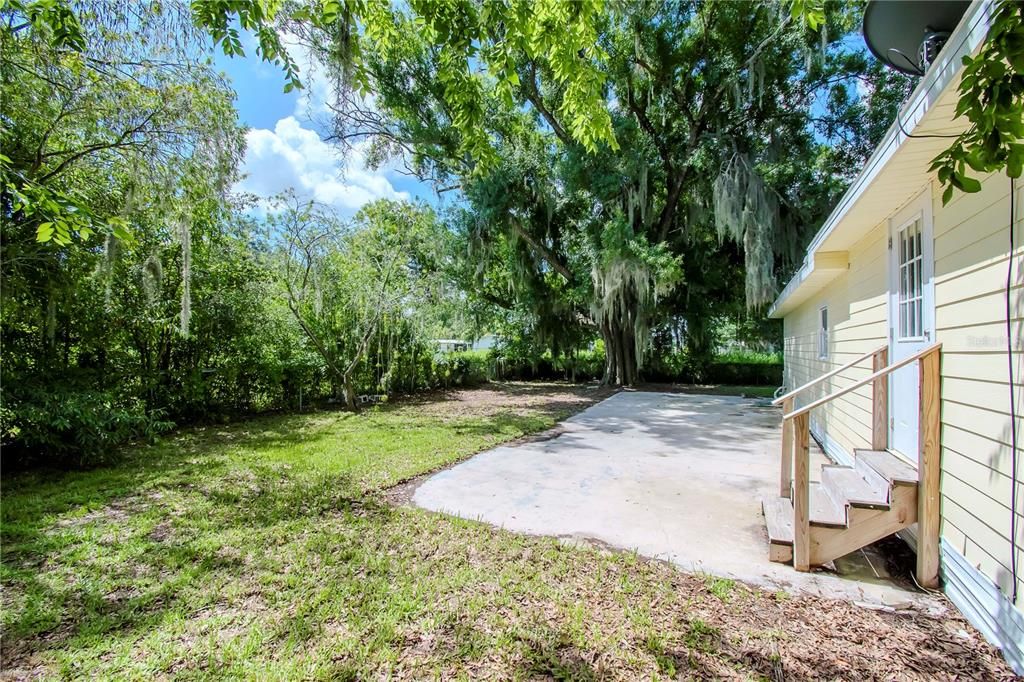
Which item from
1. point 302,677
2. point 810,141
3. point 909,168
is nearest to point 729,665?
point 302,677

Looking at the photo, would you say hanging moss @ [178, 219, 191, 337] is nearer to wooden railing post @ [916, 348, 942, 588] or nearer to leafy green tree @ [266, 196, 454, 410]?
leafy green tree @ [266, 196, 454, 410]

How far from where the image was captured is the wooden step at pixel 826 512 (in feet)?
8.11

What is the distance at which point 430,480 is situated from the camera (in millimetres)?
4273

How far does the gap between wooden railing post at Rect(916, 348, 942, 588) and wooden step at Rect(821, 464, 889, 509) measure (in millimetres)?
182

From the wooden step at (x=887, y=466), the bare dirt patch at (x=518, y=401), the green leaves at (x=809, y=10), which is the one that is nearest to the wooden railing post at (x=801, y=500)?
the wooden step at (x=887, y=466)

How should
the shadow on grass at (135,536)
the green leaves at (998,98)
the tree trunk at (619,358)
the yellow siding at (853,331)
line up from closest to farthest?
the green leaves at (998,98)
the shadow on grass at (135,536)
the yellow siding at (853,331)
the tree trunk at (619,358)

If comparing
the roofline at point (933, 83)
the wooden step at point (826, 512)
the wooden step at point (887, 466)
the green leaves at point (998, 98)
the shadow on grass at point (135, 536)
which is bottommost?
the shadow on grass at point (135, 536)

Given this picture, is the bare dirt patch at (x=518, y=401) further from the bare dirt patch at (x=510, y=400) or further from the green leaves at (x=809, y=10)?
the green leaves at (x=809, y=10)

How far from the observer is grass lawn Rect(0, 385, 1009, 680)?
180 centimetres

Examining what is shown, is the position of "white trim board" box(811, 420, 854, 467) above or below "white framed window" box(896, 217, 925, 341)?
below

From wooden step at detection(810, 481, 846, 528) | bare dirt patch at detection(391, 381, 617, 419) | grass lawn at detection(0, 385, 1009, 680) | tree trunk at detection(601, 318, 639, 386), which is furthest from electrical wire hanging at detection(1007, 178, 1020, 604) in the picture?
tree trunk at detection(601, 318, 639, 386)

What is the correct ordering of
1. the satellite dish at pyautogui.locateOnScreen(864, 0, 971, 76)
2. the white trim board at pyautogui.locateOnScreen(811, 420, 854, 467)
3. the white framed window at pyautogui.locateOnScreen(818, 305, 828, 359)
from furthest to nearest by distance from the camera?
the white framed window at pyautogui.locateOnScreen(818, 305, 828, 359)
the white trim board at pyautogui.locateOnScreen(811, 420, 854, 467)
the satellite dish at pyautogui.locateOnScreen(864, 0, 971, 76)

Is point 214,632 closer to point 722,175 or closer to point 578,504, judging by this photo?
point 578,504

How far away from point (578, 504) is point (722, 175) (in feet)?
27.2
